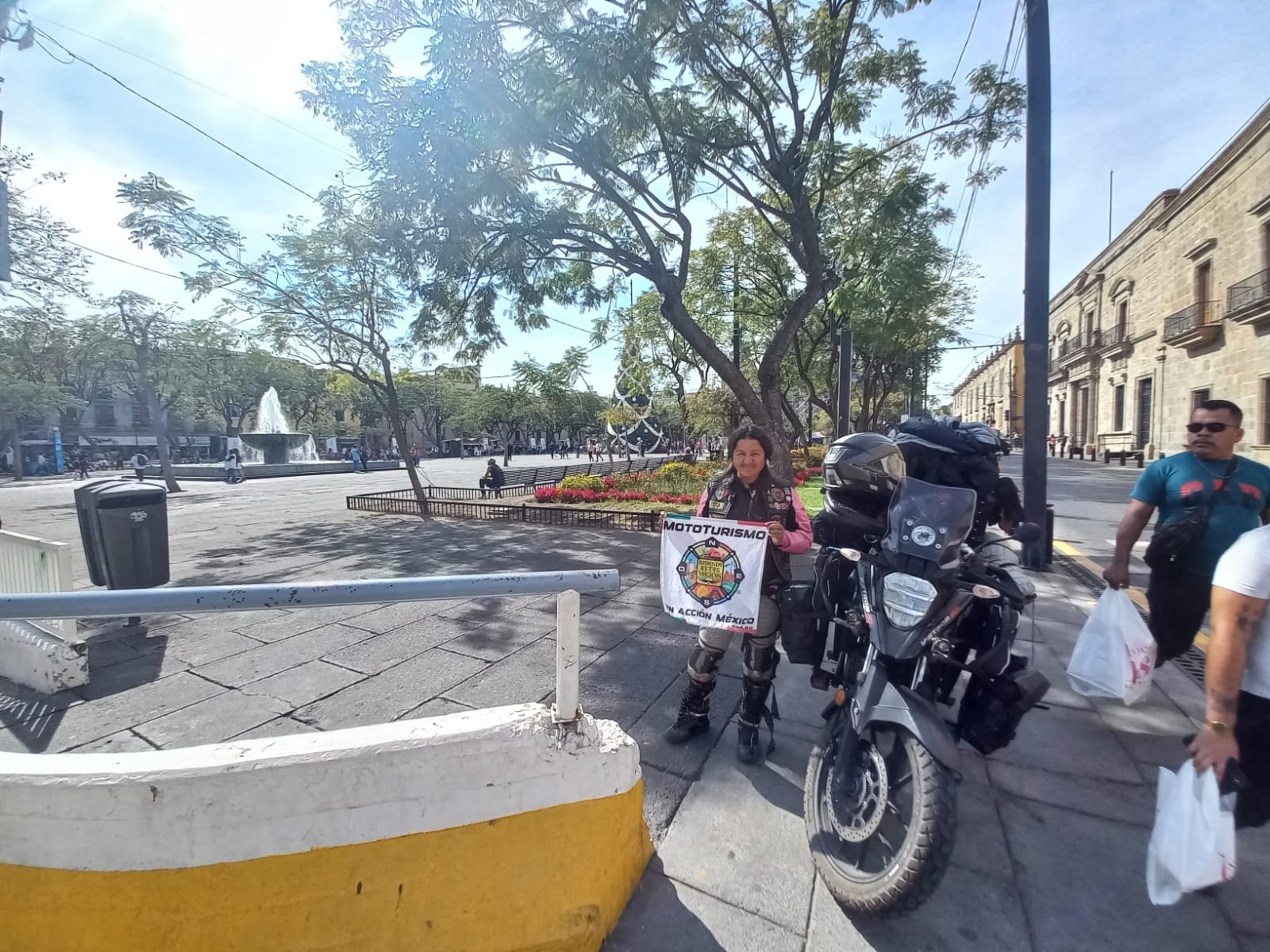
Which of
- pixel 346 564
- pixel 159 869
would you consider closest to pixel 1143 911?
pixel 159 869

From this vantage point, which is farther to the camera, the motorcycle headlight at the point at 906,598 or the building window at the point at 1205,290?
the building window at the point at 1205,290

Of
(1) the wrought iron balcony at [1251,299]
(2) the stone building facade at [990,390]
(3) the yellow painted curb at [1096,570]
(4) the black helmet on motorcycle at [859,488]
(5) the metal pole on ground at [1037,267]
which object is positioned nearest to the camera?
(4) the black helmet on motorcycle at [859,488]

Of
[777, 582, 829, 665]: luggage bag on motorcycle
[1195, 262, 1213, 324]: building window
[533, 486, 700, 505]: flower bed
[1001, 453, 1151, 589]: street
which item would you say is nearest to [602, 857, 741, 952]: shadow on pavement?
[777, 582, 829, 665]: luggage bag on motorcycle

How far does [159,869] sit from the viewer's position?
1.33 metres

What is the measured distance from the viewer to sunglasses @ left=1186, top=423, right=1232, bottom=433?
109 inches

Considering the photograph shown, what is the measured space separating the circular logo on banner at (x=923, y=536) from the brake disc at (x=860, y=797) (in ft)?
2.38

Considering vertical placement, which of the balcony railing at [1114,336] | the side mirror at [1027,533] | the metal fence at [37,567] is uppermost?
the balcony railing at [1114,336]

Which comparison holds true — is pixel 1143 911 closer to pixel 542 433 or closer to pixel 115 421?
pixel 115 421

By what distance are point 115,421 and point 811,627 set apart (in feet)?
238

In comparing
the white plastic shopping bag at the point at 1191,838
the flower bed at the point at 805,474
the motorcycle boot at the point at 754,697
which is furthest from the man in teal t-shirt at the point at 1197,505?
the flower bed at the point at 805,474

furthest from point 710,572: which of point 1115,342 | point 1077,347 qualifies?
point 1077,347

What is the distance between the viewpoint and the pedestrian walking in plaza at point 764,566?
249cm

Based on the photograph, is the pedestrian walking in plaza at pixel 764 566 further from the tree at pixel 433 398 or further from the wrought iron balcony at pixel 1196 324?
the tree at pixel 433 398

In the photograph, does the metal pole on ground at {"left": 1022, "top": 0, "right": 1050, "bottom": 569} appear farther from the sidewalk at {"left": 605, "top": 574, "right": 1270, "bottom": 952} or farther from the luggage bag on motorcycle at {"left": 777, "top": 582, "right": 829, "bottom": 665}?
the luggage bag on motorcycle at {"left": 777, "top": 582, "right": 829, "bottom": 665}
